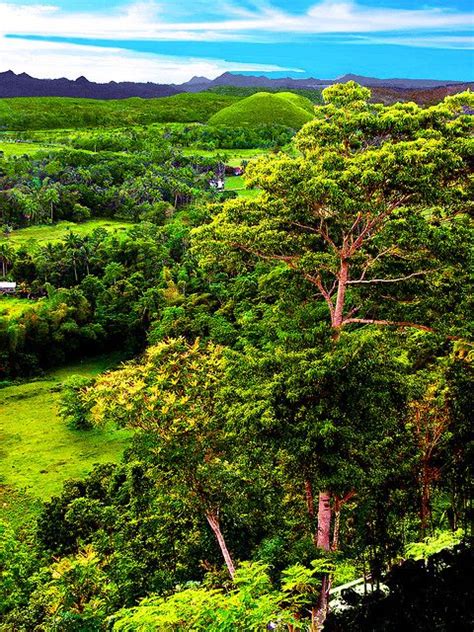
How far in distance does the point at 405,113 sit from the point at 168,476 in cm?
690

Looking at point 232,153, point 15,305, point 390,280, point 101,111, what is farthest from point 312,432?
point 101,111

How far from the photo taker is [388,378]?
29.3ft

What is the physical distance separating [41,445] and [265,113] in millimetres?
89813

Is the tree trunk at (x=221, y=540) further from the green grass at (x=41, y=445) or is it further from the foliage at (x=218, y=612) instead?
the green grass at (x=41, y=445)

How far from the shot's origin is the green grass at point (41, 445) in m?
19.3

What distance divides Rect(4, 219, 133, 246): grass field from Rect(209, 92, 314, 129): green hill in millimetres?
56860

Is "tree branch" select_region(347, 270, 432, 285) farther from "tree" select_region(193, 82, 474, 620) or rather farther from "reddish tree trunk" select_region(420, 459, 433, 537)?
"reddish tree trunk" select_region(420, 459, 433, 537)

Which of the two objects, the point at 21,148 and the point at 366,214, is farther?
the point at 21,148

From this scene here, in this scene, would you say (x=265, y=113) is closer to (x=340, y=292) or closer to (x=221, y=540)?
(x=340, y=292)

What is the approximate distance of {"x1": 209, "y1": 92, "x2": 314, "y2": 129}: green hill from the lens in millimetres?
101188

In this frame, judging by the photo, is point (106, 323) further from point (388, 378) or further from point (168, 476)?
point (388, 378)

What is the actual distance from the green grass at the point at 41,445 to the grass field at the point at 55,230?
17568mm

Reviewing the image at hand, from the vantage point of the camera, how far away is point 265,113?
10331cm

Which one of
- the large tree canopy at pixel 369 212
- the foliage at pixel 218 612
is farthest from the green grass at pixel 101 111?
the foliage at pixel 218 612
